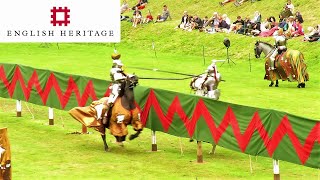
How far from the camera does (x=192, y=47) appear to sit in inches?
2094

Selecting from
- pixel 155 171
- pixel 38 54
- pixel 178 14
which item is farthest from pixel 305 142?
pixel 178 14

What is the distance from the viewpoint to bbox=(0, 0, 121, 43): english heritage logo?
1747cm

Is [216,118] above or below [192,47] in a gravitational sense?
below

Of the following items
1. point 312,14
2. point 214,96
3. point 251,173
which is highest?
point 312,14

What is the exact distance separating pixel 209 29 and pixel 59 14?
36.9 meters

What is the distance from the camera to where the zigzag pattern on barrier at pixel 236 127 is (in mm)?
20938

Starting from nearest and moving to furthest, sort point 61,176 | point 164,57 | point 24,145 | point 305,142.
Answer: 1. point 305,142
2. point 61,176
3. point 24,145
4. point 164,57

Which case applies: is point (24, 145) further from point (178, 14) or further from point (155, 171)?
point (178, 14)

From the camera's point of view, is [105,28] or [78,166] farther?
[78,166]

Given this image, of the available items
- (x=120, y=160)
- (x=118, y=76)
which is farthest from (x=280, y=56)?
(x=120, y=160)

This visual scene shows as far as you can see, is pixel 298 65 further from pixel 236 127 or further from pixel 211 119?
pixel 236 127

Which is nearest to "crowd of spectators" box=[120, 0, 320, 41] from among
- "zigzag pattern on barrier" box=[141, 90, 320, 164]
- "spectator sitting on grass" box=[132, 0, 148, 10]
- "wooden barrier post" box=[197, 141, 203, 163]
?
"spectator sitting on grass" box=[132, 0, 148, 10]

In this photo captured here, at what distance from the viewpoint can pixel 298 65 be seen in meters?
39.6

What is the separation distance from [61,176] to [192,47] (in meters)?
31.1
